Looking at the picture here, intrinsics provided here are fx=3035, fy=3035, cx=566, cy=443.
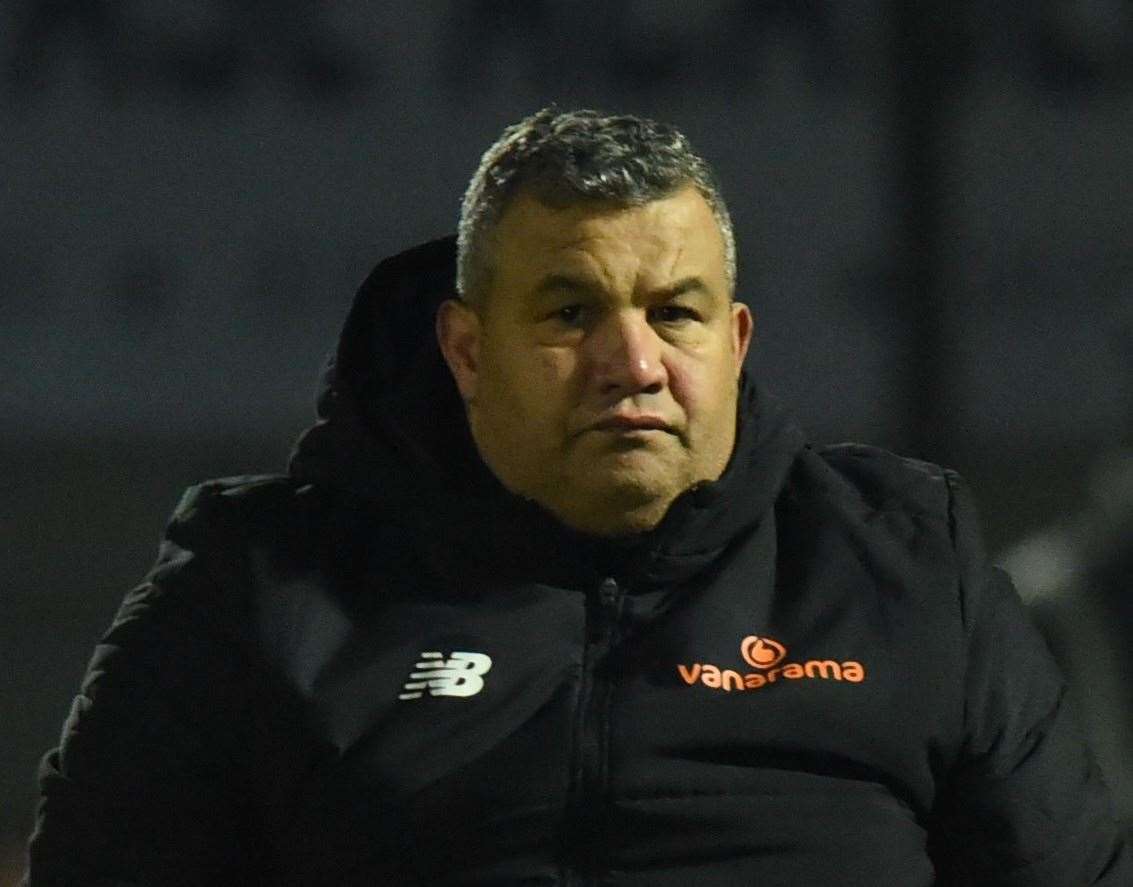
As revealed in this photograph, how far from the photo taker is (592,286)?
2736 mm

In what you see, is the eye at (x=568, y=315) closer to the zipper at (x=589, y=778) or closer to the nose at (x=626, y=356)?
the nose at (x=626, y=356)

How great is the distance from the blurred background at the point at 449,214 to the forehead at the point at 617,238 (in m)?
4.48

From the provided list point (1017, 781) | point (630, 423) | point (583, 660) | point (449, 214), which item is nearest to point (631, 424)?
point (630, 423)

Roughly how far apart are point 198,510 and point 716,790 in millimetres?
573

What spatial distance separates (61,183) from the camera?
7375 mm

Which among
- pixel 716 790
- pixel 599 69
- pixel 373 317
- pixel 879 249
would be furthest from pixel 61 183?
pixel 716 790

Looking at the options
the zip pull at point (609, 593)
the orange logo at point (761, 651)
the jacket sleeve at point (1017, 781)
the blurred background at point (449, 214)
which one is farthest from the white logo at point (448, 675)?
the blurred background at point (449, 214)

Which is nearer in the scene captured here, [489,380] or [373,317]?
[489,380]

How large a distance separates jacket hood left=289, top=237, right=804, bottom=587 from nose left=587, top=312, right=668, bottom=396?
0.45 ft

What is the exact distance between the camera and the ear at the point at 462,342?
9.40ft

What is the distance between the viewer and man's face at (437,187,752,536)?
2.73 metres

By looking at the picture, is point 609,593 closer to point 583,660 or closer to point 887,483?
point 583,660

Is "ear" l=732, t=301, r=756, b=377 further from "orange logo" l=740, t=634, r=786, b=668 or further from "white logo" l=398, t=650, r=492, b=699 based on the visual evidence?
"white logo" l=398, t=650, r=492, b=699

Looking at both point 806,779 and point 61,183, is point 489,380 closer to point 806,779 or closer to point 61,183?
point 806,779
